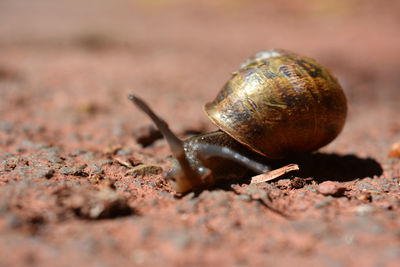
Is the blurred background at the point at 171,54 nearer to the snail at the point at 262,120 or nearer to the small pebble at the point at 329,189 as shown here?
the snail at the point at 262,120

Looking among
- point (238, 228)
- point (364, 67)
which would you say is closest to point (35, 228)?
point (238, 228)

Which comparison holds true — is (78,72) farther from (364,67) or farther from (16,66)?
(364,67)

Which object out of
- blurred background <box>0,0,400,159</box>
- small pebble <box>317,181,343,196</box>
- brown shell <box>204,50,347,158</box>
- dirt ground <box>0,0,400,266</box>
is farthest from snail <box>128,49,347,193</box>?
blurred background <box>0,0,400,159</box>

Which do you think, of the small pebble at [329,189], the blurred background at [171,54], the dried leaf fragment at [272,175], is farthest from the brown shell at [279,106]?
the blurred background at [171,54]

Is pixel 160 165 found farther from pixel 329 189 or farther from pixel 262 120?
pixel 329 189

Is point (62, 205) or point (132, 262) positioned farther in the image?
point (62, 205)

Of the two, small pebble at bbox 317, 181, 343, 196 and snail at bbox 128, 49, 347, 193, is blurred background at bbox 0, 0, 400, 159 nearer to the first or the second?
snail at bbox 128, 49, 347, 193
